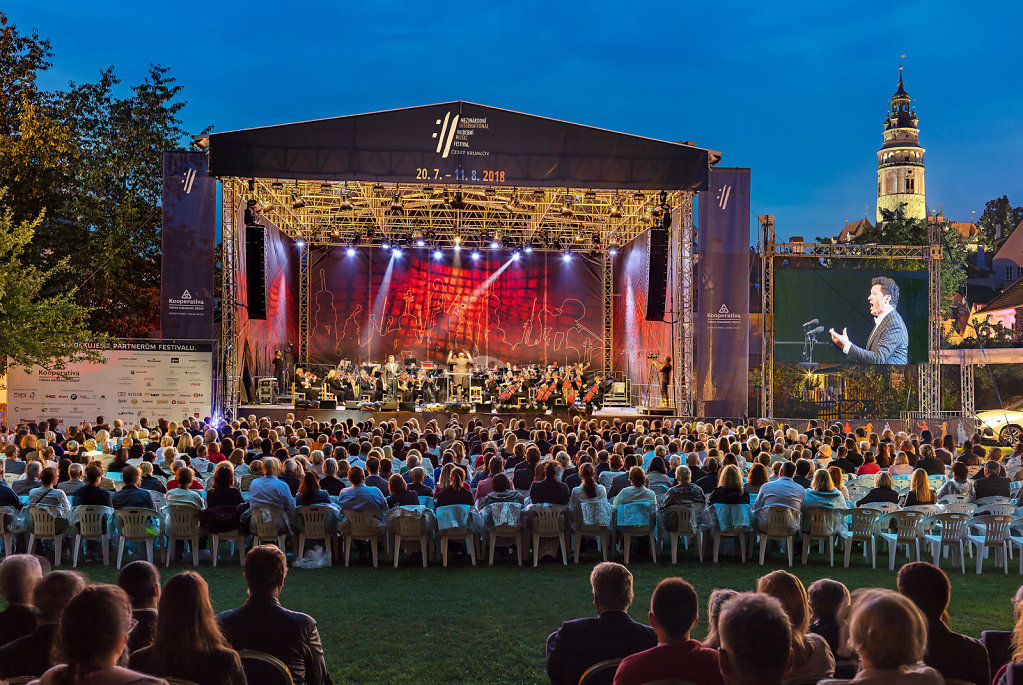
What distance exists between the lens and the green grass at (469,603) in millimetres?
5520

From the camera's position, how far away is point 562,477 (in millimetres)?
9461

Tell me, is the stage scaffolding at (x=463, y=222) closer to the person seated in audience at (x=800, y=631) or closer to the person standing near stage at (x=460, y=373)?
the person standing near stage at (x=460, y=373)

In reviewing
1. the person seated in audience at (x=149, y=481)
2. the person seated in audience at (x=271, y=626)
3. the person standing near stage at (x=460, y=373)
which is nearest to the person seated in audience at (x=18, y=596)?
the person seated in audience at (x=271, y=626)

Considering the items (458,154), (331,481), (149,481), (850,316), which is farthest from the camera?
(850,316)

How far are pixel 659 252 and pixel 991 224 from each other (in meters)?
49.8

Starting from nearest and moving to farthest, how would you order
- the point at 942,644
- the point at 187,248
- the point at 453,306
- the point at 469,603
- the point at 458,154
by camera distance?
the point at 942,644 → the point at 469,603 → the point at 458,154 → the point at 187,248 → the point at 453,306

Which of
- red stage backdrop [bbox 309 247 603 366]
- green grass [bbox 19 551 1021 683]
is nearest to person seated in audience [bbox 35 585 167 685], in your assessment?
green grass [bbox 19 551 1021 683]

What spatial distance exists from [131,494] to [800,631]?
6.84 m

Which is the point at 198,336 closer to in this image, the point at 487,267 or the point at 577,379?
the point at 577,379

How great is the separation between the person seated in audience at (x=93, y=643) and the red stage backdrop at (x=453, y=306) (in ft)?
80.9

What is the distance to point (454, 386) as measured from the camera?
77.9 ft

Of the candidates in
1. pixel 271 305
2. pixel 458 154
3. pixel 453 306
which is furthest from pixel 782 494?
pixel 453 306

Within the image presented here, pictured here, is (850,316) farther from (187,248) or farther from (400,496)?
(400,496)

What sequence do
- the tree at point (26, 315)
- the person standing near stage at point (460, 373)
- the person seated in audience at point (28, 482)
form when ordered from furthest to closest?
the person standing near stage at point (460, 373)
the tree at point (26, 315)
the person seated in audience at point (28, 482)
